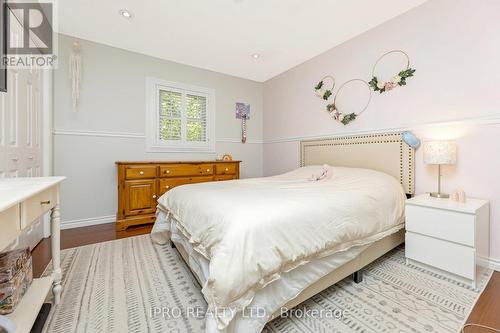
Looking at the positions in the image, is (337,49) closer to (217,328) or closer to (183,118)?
(183,118)

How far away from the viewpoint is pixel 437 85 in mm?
2168

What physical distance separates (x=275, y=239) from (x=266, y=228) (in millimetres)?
77

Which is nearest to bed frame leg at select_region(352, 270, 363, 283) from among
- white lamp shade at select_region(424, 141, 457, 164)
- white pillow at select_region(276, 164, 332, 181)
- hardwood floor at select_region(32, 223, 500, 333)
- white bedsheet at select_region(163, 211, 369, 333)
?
white bedsheet at select_region(163, 211, 369, 333)

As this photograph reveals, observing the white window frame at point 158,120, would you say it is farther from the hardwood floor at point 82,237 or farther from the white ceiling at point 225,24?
the hardwood floor at point 82,237

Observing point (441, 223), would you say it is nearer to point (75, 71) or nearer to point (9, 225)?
point (9, 225)

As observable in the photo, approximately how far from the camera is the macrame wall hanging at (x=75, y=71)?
2844 mm

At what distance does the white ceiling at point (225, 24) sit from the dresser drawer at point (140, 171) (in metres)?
1.71

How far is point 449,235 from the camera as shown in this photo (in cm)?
170

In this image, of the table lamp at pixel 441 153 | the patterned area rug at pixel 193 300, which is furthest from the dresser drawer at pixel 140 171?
the table lamp at pixel 441 153

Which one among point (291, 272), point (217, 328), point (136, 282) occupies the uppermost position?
point (291, 272)

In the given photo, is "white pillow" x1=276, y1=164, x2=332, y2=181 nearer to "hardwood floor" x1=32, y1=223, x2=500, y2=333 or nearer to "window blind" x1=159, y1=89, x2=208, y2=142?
"hardwood floor" x1=32, y1=223, x2=500, y2=333

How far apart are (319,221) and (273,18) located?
2348 millimetres

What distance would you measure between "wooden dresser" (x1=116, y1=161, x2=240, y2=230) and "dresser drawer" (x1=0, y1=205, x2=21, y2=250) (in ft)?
6.55

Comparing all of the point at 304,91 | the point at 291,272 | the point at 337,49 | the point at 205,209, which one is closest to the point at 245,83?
the point at 304,91
